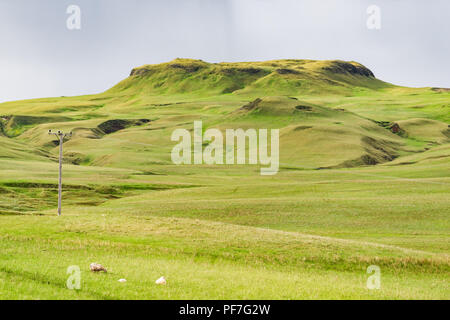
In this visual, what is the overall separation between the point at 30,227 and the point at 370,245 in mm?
31041

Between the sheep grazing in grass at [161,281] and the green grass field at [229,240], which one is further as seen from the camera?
the green grass field at [229,240]

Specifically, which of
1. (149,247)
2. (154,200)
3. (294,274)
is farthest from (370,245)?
(154,200)

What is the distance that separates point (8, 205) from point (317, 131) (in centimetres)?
14691

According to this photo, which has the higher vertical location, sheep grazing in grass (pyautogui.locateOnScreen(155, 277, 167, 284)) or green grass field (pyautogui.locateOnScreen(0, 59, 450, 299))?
sheep grazing in grass (pyautogui.locateOnScreen(155, 277, 167, 284))

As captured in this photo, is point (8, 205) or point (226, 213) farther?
point (8, 205)

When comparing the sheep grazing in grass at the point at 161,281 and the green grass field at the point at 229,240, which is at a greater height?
the sheep grazing in grass at the point at 161,281

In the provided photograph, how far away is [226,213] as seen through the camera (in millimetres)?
69250

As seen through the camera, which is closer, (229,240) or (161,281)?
(161,281)

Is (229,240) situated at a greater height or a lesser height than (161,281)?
lesser

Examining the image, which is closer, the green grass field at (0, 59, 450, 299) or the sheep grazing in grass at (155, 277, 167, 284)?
the sheep grazing in grass at (155, 277, 167, 284)
